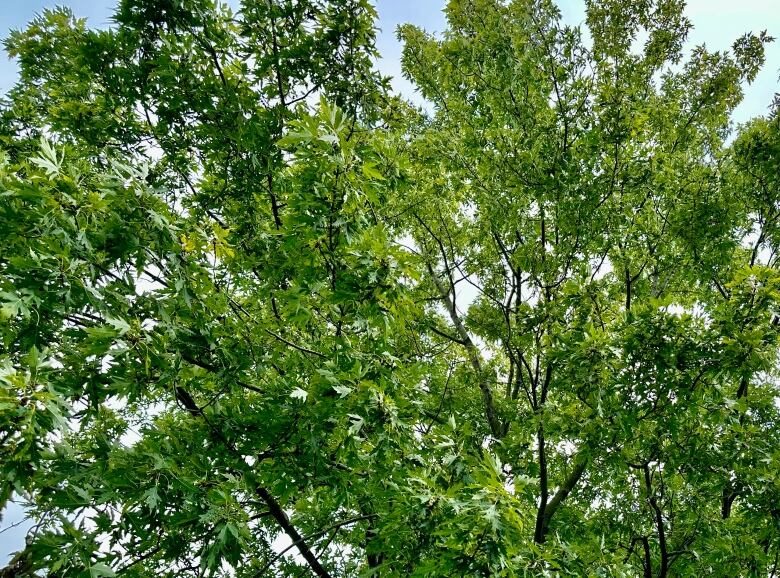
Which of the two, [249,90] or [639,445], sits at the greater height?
[249,90]

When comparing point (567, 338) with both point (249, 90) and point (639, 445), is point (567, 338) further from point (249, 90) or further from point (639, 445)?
point (249, 90)

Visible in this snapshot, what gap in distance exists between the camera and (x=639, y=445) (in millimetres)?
5316

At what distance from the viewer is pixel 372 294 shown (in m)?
3.53

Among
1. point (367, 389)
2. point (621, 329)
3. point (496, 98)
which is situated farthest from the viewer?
point (496, 98)

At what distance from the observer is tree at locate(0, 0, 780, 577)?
10.4 ft

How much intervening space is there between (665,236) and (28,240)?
7498 mm

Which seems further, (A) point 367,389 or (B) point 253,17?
(B) point 253,17

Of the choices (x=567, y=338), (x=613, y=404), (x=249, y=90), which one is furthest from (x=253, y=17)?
(x=613, y=404)

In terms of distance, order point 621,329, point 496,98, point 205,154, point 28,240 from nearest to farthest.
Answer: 1. point 28,240
2. point 621,329
3. point 205,154
4. point 496,98

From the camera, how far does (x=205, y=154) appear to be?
5125mm

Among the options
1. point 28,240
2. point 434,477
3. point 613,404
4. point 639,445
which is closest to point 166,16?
point 28,240

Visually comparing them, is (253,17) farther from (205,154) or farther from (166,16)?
(205,154)

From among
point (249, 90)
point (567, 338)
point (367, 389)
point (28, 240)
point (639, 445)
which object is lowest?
point (639, 445)

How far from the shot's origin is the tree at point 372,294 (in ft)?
10.4
